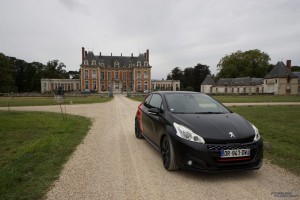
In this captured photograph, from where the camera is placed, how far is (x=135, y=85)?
258 feet

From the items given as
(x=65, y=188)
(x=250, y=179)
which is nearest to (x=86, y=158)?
(x=65, y=188)

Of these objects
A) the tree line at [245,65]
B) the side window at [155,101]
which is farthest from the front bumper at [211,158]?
the tree line at [245,65]

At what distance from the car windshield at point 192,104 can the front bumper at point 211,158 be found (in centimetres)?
127

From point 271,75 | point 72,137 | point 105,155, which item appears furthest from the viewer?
point 271,75

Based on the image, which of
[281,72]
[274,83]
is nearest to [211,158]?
[274,83]

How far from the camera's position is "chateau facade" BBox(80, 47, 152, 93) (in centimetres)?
7581

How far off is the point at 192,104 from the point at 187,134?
1553 millimetres

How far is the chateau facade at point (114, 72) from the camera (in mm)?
75812

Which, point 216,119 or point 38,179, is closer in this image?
point 38,179

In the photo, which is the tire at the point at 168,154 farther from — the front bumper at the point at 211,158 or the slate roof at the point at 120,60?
the slate roof at the point at 120,60

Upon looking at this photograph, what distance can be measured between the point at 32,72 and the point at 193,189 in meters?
98.0

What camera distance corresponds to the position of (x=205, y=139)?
12.7 ft

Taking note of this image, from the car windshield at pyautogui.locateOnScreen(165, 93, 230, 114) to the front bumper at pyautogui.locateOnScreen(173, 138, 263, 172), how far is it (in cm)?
127

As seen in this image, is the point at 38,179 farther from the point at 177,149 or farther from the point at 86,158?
the point at 177,149
